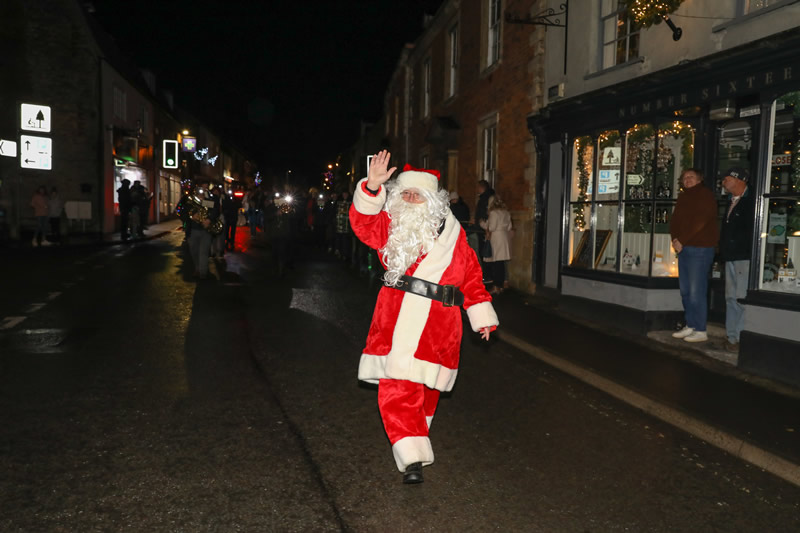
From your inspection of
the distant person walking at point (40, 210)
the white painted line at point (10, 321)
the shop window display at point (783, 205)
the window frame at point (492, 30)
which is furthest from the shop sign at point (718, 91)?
the distant person walking at point (40, 210)

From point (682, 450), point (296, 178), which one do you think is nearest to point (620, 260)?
point (682, 450)

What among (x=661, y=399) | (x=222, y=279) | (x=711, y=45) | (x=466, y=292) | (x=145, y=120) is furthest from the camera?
(x=145, y=120)

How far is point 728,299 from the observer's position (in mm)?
7418

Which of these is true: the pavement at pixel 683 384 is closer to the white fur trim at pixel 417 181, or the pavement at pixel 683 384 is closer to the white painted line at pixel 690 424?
the white painted line at pixel 690 424


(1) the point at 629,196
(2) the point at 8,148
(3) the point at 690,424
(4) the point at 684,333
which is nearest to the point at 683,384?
(3) the point at 690,424

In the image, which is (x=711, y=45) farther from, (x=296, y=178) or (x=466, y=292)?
(x=296, y=178)

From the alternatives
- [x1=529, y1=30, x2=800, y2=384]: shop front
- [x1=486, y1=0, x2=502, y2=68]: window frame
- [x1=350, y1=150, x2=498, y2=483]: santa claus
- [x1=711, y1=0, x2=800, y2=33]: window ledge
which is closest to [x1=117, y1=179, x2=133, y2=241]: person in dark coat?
[x1=486, y1=0, x2=502, y2=68]: window frame

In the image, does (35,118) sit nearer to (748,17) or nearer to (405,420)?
(748,17)

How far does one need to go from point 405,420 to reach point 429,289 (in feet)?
2.52

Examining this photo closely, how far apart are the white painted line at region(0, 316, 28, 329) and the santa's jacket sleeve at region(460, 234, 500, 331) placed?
20.1 feet

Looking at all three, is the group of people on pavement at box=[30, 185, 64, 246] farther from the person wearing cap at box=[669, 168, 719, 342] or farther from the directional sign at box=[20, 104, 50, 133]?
the person wearing cap at box=[669, 168, 719, 342]

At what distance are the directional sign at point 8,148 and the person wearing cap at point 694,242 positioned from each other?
23.0 metres

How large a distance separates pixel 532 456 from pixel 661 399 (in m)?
1.68

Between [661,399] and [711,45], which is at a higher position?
[711,45]
